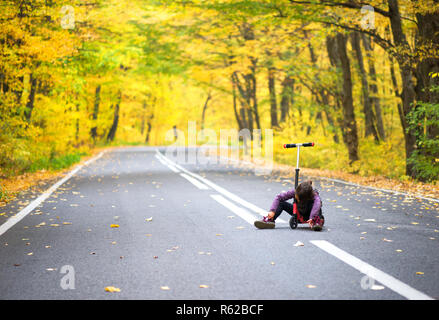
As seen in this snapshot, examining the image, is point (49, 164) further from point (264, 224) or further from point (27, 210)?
point (264, 224)

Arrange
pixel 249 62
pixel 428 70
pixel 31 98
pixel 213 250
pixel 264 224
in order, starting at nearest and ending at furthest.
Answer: pixel 213 250
pixel 264 224
pixel 428 70
pixel 31 98
pixel 249 62

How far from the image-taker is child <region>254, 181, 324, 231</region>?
7457 millimetres

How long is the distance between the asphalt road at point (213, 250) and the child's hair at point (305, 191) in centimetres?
53

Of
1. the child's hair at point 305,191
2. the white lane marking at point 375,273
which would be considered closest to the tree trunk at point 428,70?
the child's hair at point 305,191

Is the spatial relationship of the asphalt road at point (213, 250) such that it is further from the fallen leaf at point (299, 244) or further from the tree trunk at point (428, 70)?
the tree trunk at point (428, 70)

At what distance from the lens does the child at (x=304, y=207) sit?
746cm

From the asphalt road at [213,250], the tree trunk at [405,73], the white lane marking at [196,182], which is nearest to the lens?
the asphalt road at [213,250]

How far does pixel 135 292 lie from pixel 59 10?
48.4 feet

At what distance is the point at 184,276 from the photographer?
5.09 meters

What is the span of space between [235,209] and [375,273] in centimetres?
478

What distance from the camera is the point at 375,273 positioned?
5.12 meters

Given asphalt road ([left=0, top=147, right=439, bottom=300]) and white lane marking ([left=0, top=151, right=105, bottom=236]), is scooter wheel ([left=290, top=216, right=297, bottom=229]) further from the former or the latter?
white lane marking ([left=0, top=151, right=105, bottom=236])

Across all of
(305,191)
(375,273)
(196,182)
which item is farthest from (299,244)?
(196,182)
